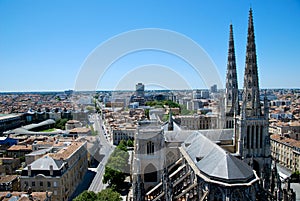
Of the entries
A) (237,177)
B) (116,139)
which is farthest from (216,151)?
(116,139)

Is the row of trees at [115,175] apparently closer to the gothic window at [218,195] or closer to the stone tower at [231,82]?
the gothic window at [218,195]

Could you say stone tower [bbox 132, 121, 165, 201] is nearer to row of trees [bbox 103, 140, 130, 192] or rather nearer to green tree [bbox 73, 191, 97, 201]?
green tree [bbox 73, 191, 97, 201]

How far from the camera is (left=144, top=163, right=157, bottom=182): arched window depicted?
1288 inches

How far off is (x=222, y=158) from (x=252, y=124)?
1017 centimetres

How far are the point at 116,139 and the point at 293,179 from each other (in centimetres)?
4774

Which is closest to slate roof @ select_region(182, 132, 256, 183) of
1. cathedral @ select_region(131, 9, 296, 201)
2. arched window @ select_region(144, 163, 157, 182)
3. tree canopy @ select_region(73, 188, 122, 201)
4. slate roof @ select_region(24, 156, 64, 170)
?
cathedral @ select_region(131, 9, 296, 201)

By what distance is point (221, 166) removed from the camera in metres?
24.5

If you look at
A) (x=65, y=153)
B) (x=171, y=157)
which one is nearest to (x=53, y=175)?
(x=65, y=153)

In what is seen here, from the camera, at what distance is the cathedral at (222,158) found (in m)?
23.8

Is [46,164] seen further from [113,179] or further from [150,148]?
[150,148]

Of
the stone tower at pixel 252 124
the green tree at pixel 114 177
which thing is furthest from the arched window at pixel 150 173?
the stone tower at pixel 252 124

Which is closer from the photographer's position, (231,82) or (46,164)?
(46,164)

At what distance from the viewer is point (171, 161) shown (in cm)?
3806

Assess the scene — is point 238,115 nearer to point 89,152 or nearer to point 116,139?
point 89,152
